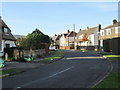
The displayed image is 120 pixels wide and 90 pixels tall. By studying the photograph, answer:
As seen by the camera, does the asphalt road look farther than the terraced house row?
No

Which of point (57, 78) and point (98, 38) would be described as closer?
point (57, 78)

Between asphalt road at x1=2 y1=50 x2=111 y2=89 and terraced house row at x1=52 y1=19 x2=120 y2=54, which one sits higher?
terraced house row at x1=52 y1=19 x2=120 y2=54

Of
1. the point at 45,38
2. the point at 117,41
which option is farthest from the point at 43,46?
the point at 117,41

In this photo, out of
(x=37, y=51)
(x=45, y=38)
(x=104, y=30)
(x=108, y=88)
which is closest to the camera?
(x=108, y=88)

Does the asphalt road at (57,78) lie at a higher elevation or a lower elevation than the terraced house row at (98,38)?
lower

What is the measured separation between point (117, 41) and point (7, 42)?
19363 mm

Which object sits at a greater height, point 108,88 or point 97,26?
point 97,26

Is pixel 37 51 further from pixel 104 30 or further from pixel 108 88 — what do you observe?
pixel 104 30

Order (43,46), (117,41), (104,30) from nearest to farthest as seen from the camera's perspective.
Answer: (117,41), (43,46), (104,30)

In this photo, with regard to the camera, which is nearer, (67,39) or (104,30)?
(104,30)

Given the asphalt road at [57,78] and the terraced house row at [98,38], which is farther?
the terraced house row at [98,38]

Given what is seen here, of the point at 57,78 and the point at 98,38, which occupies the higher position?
the point at 98,38

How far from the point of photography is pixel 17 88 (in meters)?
9.03

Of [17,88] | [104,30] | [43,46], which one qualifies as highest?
[104,30]
